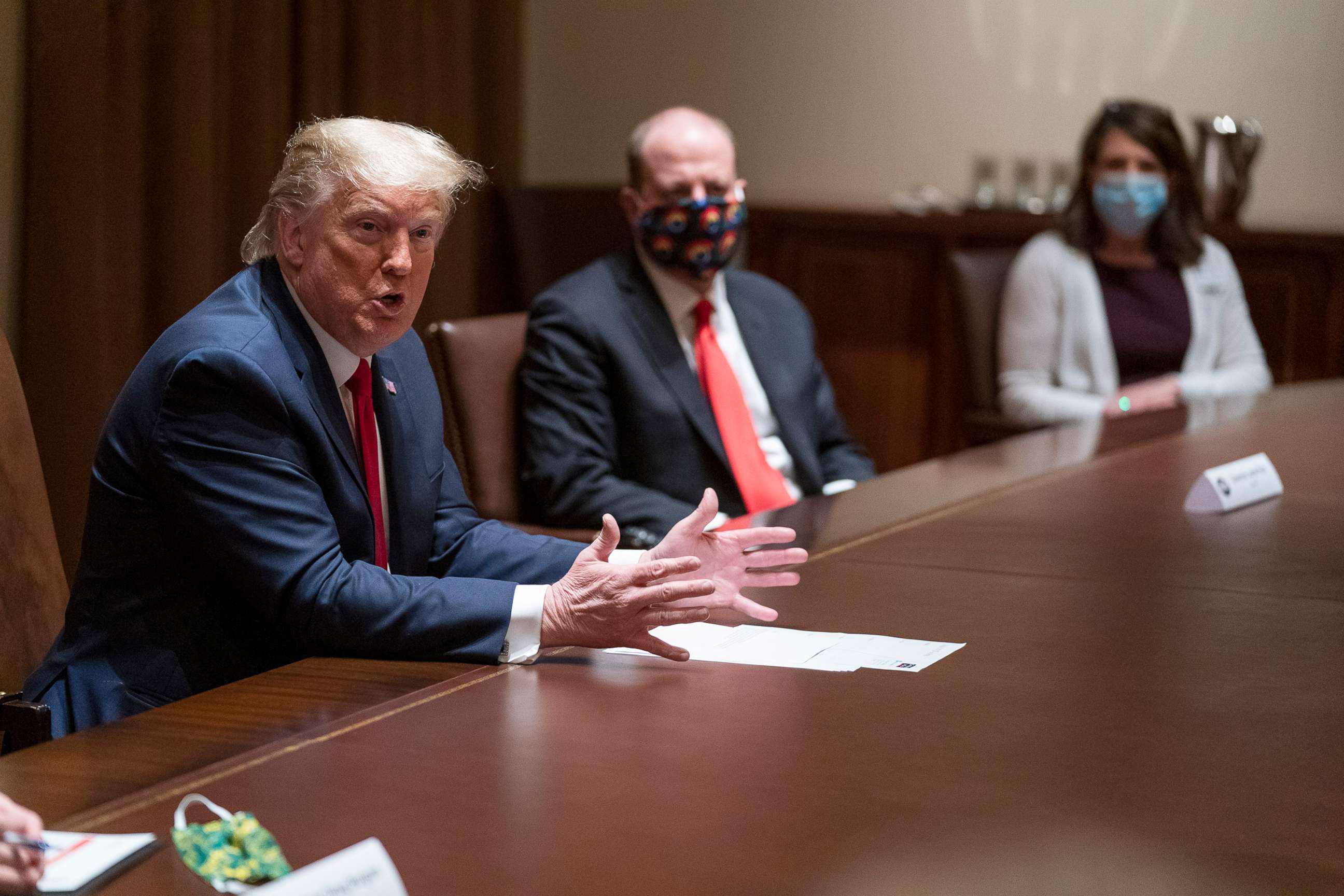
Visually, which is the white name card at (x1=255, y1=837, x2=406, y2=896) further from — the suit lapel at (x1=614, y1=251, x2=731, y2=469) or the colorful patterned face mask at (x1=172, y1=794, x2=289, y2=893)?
the suit lapel at (x1=614, y1=251, x2=731, y2=469)

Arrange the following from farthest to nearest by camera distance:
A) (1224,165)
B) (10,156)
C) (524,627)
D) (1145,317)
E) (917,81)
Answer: (917,81) < (1224,165) < (1145,317) < (10,156) < (524,627)

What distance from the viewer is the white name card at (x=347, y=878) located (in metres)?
0.92

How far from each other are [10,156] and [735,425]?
181 centimetres

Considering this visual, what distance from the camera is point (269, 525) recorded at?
5.21ft

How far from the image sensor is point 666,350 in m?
2.93

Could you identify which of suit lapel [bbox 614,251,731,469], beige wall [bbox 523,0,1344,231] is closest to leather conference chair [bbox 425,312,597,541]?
suit lapel [bbox 614,251,731,469]

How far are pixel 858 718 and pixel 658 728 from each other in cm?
18

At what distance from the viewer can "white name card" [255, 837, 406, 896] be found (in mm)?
917

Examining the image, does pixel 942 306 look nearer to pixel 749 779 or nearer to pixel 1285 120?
pixel 1285 120

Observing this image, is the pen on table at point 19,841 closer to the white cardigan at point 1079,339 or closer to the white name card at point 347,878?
the white name card at point 347,878

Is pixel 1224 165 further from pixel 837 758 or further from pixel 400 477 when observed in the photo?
pixel 837 758

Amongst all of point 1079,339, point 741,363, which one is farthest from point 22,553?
point 1079,339

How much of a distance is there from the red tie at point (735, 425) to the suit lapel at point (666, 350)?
0.02 metres

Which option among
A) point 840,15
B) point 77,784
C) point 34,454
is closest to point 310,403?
point 34,454
